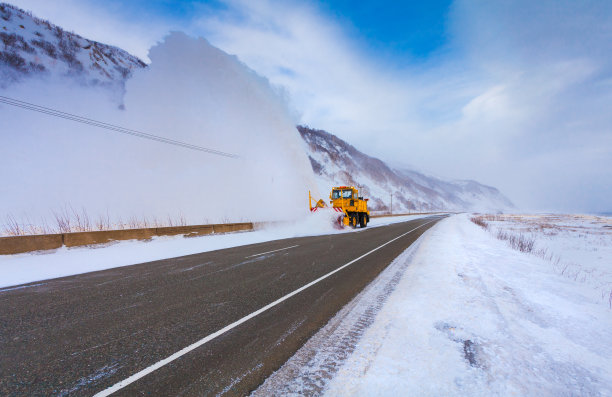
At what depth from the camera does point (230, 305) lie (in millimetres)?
3912

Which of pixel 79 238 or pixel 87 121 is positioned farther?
pixel 87 121

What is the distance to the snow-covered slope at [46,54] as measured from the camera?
22.6 m

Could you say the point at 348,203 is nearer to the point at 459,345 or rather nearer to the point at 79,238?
the point at 79,238

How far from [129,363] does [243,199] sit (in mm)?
20158

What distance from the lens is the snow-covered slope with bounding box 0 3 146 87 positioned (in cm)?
2259

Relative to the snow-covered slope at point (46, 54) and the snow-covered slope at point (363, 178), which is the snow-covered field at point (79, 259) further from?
the snow-covered slope at point (363, 178)

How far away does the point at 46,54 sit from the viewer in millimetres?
25312

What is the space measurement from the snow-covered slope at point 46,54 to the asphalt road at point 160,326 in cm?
2845

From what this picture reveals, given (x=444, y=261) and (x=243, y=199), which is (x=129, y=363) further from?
(x=243, y=199)

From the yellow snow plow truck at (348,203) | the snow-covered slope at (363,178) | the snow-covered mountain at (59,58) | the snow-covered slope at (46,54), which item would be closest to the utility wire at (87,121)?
the snow-covered mountain at (59,58)

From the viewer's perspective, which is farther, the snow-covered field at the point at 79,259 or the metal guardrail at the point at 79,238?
the metal guardrail at the point at 79,238

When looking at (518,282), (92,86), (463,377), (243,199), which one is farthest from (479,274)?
(92,86)

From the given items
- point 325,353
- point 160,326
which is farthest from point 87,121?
point 325,353

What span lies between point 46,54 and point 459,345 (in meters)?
39.0
